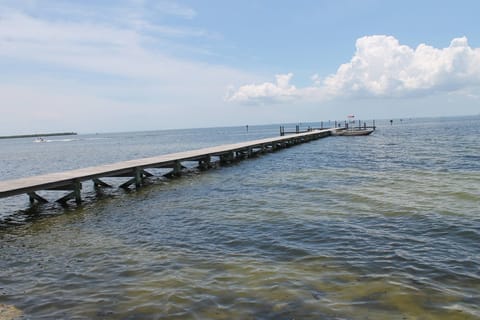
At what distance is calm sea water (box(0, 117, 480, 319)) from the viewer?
17.0ft

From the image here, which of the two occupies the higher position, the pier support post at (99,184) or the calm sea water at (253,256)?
the pier support post at (99,184)

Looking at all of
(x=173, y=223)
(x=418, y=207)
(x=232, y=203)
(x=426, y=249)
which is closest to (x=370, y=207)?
(x=418, y=207)

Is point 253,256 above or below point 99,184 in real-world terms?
below

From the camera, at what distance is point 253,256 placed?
723cm

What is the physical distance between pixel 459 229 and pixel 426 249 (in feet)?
6.01

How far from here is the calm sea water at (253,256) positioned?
17.0 ft

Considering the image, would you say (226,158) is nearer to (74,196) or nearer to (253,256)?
(74,196)

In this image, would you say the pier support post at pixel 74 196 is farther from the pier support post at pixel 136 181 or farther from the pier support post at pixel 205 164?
the pier support post at pixel 205 164

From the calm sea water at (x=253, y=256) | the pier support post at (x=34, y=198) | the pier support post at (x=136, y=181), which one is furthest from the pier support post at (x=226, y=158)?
the pier support post at (x=34, y=198)

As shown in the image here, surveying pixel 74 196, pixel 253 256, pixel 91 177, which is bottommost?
pixel 253 256

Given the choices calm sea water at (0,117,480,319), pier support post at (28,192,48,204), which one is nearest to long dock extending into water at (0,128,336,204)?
pier support post at (28,192,48,204)

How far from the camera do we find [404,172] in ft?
60.0

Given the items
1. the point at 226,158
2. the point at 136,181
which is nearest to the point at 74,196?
the point at 136,181

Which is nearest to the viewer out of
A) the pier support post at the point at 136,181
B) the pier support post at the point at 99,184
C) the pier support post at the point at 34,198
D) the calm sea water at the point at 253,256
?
the calm sea water at the point at 253,256
